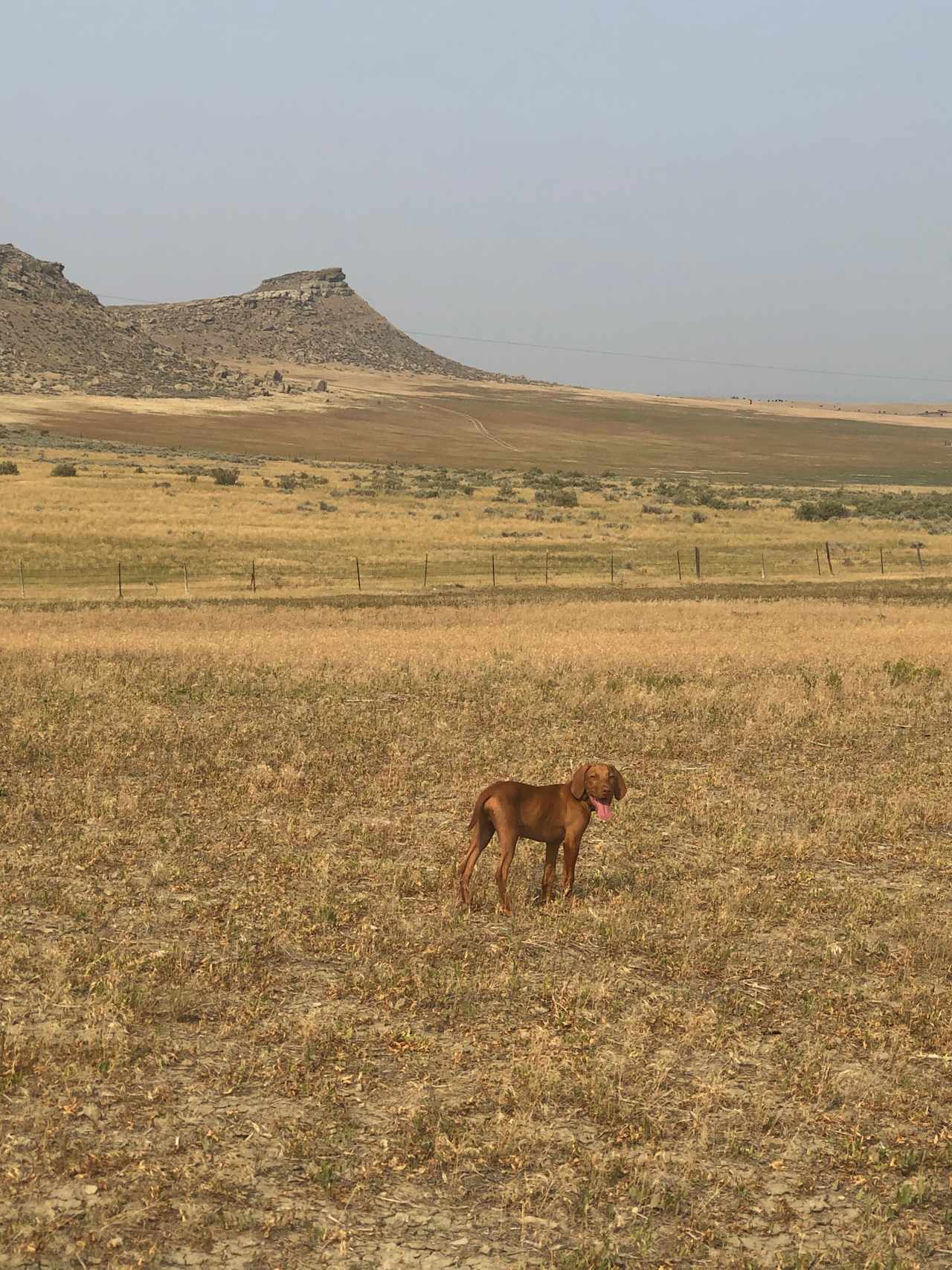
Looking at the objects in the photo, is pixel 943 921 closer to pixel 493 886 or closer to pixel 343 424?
pixel 493 886

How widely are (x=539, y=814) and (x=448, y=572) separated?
1393 inches

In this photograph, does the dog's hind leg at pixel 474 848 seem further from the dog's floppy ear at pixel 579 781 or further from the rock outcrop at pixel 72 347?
the rock outcrop at pixel 72 347

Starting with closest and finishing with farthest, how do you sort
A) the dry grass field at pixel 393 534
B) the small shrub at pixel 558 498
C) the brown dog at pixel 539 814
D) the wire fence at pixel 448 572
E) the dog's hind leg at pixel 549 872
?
the brown dog at pixel 539 814 < the dog's hind leg at pixel 549 872 < the wire fence at pixel 448 572 < the dry grass field at pixel 393 534 < the small shrub at pixel 558 498

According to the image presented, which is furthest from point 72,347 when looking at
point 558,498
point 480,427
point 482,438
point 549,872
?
point 549,872

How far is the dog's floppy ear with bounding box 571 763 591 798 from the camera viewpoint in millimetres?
9070

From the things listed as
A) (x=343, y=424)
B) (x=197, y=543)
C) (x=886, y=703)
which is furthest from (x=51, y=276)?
(x=886, y=703)

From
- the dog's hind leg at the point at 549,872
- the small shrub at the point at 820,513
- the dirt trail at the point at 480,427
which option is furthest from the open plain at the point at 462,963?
the dirt trail at the point at 480,427

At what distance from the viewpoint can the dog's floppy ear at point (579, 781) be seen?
907 centimetres

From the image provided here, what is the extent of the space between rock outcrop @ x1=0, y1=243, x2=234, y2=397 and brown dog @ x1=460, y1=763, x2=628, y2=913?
151681mm

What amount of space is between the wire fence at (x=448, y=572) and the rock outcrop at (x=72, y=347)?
117 meters

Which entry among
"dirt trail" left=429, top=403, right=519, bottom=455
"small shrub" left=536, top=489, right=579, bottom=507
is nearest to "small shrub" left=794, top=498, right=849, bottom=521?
"small shrub" left=536, top=489, right=579, bottom=507

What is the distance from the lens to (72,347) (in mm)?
169875

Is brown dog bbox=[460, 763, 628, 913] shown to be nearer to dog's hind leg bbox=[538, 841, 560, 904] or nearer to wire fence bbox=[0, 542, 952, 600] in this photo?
dog's hind leg bbox=[538, 841, 560, 904]

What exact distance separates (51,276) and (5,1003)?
632 ft
